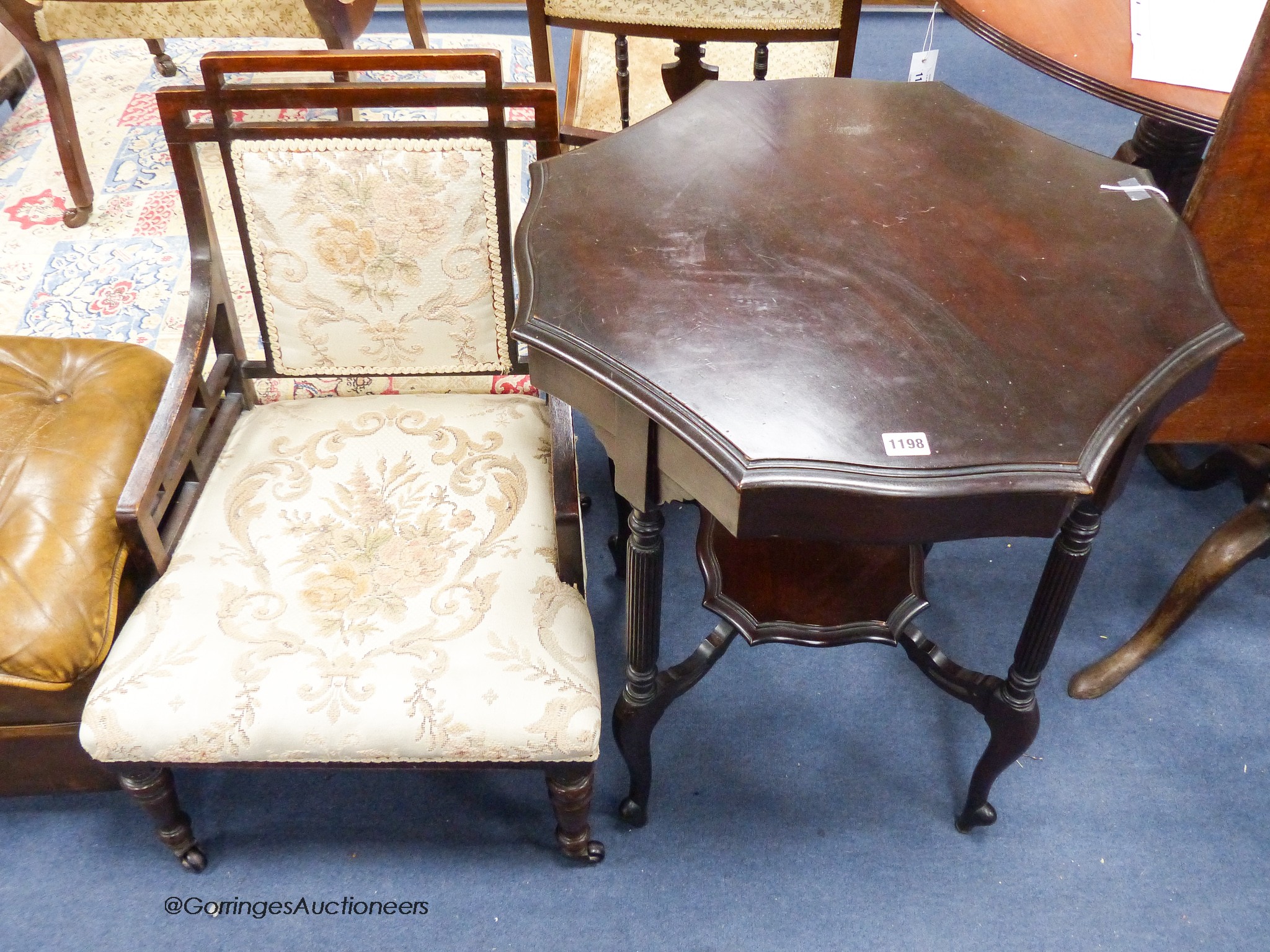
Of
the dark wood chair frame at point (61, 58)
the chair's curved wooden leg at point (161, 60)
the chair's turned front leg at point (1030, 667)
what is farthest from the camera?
the chair's curved wooden leg at point (161, 60)

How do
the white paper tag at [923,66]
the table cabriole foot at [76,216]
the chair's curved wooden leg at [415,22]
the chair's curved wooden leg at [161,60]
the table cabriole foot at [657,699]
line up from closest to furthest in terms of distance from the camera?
the table cabriole foot at [657,699] → the white paper tag at [923,66] → the table cabriole foot at [76,216] → the chair's curved wooden leg at [415,22] → the chair's curved wooden leg at [161,60]

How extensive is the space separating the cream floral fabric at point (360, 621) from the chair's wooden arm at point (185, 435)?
29 millimetres

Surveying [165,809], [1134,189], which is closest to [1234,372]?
[1134,189]

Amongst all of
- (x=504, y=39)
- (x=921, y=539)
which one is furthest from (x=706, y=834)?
(x=504, y=39)

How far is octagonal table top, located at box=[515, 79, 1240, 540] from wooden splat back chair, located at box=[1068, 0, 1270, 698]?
0.08 m

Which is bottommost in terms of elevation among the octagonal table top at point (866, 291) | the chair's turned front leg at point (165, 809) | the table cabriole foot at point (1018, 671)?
the chair's turned front leg at point (165, 809)

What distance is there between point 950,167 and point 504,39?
2.07m

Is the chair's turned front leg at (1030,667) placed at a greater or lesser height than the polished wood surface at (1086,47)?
lesser

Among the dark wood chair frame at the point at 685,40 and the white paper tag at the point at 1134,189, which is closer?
the white paper tag at the point at 1134,189

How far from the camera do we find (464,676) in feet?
3.46

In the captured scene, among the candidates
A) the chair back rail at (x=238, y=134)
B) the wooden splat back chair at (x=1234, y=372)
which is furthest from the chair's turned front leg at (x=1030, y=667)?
the chair back rail at (x=238, y=134)

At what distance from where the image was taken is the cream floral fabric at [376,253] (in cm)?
118

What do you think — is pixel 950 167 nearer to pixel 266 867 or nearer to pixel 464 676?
pixel 464 676

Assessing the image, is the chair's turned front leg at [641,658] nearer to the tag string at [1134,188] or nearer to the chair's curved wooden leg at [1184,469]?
the tag string at [1134,188]
